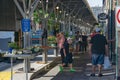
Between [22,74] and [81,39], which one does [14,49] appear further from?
[81,39]

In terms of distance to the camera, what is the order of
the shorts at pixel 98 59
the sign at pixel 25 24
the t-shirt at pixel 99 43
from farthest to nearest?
the sign at pixel 25 24
the shorts at pixel 98 59
the t-shirt at pixel 99 43

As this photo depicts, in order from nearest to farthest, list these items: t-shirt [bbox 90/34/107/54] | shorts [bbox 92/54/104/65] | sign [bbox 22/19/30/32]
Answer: t-shirt [bbox 90/34/107/54]
shorts [bbox 92/54/104/65]
sign [bbox 22/19/30/32]

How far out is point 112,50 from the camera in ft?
82.6

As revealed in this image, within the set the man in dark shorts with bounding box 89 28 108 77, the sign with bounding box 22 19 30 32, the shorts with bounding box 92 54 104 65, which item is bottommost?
the shorts with bounding box 92 54 104 65

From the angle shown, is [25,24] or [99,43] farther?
[25,24]

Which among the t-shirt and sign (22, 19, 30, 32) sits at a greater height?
sign (22, 19, 30, 32)

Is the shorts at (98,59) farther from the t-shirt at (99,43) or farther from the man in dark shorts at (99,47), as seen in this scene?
the t-shirt at (99,43)

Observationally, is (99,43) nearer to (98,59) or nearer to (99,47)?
(99,47)

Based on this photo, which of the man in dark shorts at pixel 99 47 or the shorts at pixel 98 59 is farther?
the shorts at pixel 98 59

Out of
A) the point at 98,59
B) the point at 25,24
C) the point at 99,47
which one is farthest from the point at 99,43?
the point at 25,24

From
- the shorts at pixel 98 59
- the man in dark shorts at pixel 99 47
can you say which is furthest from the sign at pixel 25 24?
the shorts at pixel 98 59

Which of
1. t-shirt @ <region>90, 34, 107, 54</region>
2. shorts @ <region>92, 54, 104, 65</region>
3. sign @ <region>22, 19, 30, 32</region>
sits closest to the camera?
t-shirt @ <region>90, 34, 107, 54</region>

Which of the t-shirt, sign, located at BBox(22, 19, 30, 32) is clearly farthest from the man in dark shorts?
sign, located at BBox(22, 19, 30, 32)

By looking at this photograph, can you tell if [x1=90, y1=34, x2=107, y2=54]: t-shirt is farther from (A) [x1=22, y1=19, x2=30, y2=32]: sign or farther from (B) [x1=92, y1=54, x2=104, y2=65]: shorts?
(A) [x1=22, y1=19, x2=30, y2=32]: sign
